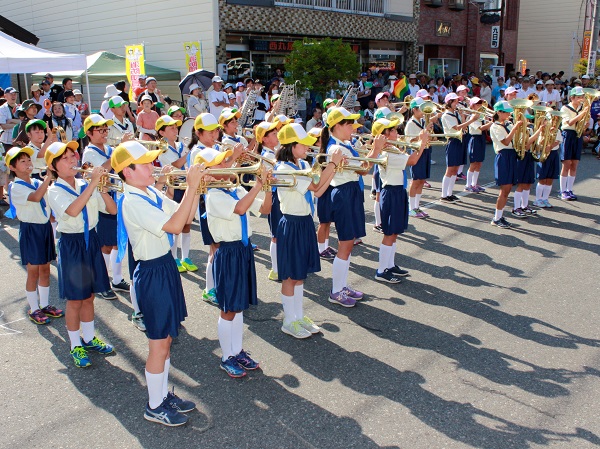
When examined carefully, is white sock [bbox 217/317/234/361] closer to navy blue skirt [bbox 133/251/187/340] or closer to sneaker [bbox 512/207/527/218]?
navy blue skirt [bbox 133/251/187/340]

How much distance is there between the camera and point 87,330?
197 inches

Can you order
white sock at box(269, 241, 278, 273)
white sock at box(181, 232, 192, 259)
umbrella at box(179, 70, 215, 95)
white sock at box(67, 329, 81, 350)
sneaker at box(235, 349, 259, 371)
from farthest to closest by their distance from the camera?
umbrella at box(179, 70, 215, 95), white sock at box(181, 232, 192, 259), white sock at box(269, 241, 278, 273), white sock at box(67, 329, 81, 350), sneaker at box(235, 349, 259, 371)

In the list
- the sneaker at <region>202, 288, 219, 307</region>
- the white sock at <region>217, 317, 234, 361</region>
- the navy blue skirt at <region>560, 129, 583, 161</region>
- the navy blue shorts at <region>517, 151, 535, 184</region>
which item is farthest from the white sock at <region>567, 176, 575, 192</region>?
the white sock at <region>217, 317, 234, 361</region>

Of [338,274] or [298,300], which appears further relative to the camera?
[338,274]

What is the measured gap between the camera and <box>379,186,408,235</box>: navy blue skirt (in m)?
6.53

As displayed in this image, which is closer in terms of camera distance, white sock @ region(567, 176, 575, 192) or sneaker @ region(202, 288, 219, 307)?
sneaker @ region(202, 288, 219, 307)

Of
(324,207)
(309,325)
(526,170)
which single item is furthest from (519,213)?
(309,325)

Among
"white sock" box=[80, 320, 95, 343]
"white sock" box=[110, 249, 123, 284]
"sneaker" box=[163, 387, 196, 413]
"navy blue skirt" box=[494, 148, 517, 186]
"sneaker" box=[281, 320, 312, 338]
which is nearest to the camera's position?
"sneaker" box=[163, 387, 196, 413]

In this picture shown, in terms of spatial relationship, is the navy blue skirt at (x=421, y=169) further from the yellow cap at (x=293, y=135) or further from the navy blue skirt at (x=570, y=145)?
the yellow cap at (x=293, y=135)

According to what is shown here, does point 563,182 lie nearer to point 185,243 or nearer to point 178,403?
point 185,243

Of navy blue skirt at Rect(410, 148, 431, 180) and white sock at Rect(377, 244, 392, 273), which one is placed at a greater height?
navy blue skirt at Rect(410, 148, 431, 180)

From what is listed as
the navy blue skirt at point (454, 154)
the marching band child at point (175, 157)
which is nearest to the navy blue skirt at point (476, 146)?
the navy blue skirt at point (454, 154)

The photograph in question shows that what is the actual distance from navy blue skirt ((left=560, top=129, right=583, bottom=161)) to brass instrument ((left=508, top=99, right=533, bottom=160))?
6.50 ft

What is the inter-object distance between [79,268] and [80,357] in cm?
76
